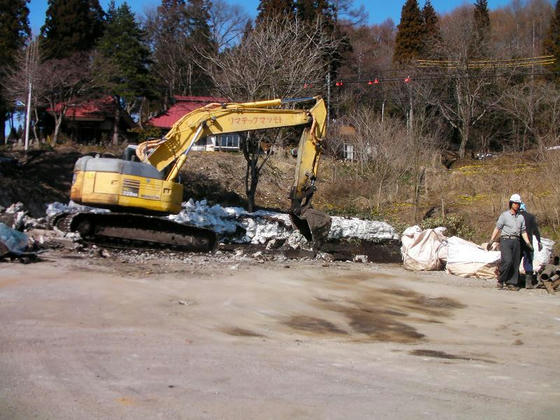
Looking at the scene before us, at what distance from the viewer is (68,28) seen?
45.5 m

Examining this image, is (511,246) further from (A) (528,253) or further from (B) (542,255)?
(B) (542,255)

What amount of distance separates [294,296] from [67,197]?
42.0ft

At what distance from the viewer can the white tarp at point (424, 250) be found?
13.8 meters

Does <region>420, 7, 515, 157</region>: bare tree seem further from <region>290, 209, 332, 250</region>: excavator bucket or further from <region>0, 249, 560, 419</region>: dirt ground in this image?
<region>0, 249, 560, 419</region>: dirt ground

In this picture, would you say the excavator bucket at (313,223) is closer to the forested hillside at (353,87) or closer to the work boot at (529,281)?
the work boot at (529,281)

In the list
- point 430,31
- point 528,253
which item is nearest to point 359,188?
point 528,253

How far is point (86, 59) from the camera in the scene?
132ft

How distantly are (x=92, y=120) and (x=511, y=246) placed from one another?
118ft

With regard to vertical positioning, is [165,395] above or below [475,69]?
below

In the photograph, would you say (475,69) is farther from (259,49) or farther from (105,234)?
(105,234)

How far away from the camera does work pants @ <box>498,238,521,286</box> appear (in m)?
11.4

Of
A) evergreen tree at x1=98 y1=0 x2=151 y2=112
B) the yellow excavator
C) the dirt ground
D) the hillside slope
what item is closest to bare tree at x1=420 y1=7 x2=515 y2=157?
the hillside slope

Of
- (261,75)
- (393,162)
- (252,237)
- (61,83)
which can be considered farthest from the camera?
(61,83)

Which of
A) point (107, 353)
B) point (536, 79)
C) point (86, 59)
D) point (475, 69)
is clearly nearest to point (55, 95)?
point (86, 59)
